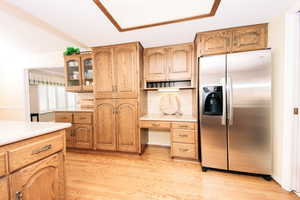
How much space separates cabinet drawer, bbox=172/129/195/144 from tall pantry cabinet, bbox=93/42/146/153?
0.71m

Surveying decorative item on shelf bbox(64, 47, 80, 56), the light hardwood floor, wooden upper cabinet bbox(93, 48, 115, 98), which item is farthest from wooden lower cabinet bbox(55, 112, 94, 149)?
decorative item on shelf bbox(64, 47, 80, 56)

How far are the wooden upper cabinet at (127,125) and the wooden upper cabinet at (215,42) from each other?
155cm

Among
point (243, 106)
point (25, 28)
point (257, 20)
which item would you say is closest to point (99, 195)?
point (243, 106)

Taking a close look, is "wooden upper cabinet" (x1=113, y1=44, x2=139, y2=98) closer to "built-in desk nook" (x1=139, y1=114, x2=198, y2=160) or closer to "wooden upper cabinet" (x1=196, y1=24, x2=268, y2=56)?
"built-in desk nook" (x1=139, y1=114, x2=198, y2=160)

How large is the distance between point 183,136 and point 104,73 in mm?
1965

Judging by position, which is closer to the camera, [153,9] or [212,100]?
[153,9]

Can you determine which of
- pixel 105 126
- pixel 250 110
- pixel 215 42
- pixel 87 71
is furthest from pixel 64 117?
pixel 250 110

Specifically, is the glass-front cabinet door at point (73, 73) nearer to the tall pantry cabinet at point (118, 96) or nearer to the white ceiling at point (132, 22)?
the tall pantry cabinet at point (118, 96)

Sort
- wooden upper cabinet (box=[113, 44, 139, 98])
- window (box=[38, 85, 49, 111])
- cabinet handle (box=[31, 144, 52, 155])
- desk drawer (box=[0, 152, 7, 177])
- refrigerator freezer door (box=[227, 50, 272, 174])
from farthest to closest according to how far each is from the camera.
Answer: window (box=[38, 85, 49, 111]) → wooden upper cabinet (box=[113, 44, 139, 98]) → refrigerator freezer door (box=[227, 50, 272, 174]) → cabinet handle (box=[31, 144, 52, 155]) → desk drawer (box=[0, 152, 7, 177])

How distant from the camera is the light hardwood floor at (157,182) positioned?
4.66 feet

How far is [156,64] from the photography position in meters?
2.53

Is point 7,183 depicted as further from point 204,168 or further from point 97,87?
point 204,168

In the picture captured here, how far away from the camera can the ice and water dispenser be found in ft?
5.75

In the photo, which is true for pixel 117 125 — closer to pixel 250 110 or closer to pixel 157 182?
pixel 157 182
